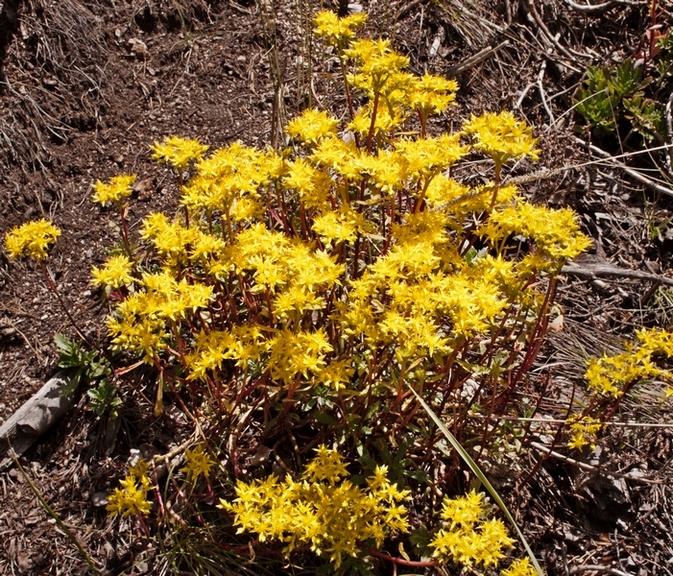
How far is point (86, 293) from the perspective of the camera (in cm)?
300

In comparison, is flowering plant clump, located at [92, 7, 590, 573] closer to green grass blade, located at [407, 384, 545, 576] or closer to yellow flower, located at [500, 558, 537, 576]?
yellow flower, located at [500, 558, 537, 576]

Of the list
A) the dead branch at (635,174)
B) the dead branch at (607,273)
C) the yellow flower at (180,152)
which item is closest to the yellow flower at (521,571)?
the dead branch at (607,273)

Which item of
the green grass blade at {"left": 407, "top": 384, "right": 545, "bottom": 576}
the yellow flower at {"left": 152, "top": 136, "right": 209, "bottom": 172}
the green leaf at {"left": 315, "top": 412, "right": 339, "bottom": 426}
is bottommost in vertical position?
the green leaf at {"left": 315, "top": 412, "right": 339, "bottom": 426}

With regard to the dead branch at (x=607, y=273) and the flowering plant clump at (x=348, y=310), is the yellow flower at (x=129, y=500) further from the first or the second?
the dead branch at (x=607, y=273)

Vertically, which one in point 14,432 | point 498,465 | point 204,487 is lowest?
point 498,465

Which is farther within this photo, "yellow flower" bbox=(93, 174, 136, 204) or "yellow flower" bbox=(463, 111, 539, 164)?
"yellow flower" bbox=(93, 174, 136, 204)

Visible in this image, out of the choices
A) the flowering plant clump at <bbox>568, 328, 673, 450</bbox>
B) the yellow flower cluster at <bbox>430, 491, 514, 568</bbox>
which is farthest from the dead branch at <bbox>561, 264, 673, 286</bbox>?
the yellow flower cluster at <bbox>430, 491, 514, 568</bbox>

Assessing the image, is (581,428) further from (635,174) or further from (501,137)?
(635,174)

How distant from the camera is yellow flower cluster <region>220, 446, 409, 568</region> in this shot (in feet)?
6.33

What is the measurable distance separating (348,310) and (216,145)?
180 centimetres

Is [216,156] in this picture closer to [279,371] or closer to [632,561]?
[279,371]

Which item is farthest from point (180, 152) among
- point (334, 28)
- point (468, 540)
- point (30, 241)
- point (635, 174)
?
point (635, 174)

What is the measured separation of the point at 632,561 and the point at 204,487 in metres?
1.81

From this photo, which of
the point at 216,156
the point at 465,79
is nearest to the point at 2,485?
the point at 216,156
